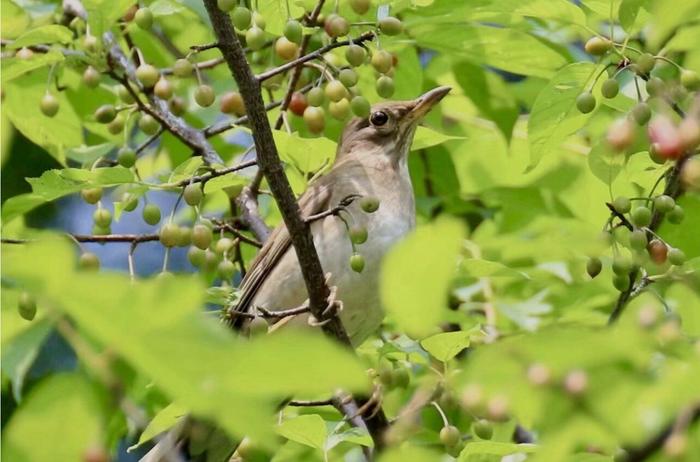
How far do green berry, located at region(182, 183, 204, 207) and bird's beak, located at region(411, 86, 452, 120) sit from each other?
139 cm

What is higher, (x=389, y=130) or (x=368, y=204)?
(x=368, y=204)

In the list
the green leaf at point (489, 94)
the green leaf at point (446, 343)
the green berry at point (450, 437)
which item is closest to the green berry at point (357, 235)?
the green leaf at point (446, 343)

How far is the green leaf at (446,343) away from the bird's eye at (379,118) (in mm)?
1903

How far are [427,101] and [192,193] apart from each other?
59.1 inches

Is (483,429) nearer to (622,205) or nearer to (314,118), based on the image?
Result: (622,205)

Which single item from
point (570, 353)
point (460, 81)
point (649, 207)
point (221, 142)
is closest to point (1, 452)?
point (570, 353)

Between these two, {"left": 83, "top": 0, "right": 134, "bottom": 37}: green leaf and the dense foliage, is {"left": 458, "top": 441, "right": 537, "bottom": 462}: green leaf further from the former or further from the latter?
{"left": 83, "top": 0, "right": 134, "bottom": 37}: green leaf

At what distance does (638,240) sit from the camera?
354 cm

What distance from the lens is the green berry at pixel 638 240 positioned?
354 centimetres

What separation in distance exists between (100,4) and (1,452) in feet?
9.01

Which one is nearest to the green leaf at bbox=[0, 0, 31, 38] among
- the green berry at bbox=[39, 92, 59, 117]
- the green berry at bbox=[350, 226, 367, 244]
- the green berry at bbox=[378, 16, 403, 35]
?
the green berry at bbox=[39, 92, 59, 117]

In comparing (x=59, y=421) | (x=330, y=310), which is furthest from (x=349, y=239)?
(x=59, y=421)

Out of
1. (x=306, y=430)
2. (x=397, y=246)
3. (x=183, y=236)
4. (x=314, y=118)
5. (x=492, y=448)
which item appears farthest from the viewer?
(x=314, y=118)

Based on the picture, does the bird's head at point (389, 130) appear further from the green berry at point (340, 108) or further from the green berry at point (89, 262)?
the green berry at point (89, 262)
